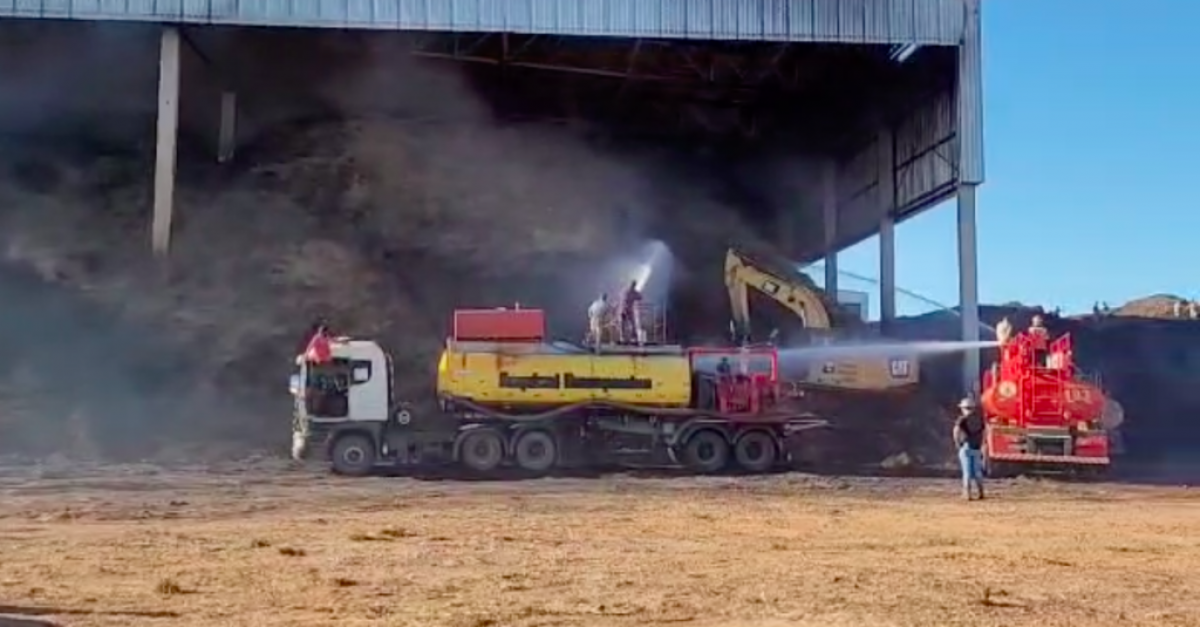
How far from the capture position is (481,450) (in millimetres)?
24500

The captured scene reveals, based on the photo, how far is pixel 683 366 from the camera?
2544 centimetres

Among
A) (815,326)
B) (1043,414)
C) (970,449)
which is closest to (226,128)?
(815,326)

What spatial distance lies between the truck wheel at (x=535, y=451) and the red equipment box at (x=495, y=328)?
1717mm

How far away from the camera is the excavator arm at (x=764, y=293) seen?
28.9m

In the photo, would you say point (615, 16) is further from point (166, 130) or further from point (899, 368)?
point (166, 130)

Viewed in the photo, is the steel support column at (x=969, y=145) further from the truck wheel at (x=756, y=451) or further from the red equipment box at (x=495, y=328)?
the red equipment box at (x=495, y=328)

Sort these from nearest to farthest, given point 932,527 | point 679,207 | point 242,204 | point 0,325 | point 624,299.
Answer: point 932,527 → point 624,299 → point 0,325 → point 242,204 → point 679,207

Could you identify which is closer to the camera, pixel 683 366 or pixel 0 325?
pixel 683 366

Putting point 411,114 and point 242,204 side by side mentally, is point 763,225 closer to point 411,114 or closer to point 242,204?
point 411,114

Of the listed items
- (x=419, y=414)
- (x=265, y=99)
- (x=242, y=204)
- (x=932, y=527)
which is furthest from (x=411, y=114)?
(x=932, y=527)

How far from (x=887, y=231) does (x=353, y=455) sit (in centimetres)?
1879

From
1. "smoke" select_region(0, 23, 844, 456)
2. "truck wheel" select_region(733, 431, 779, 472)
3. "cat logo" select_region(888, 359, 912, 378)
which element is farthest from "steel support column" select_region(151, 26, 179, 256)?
"cat logo" select_region(888, 359, 912, 378)

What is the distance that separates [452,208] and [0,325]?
11.9m

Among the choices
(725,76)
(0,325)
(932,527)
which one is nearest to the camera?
(932,527)
